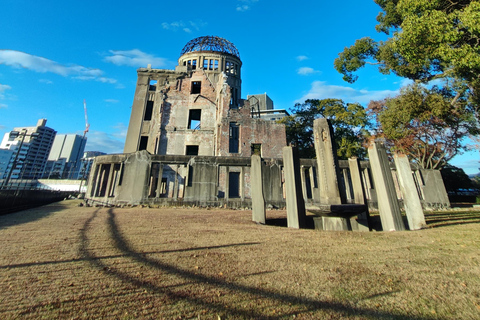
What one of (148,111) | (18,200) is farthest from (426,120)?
(148,111)

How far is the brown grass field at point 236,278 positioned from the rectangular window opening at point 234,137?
19399 mm

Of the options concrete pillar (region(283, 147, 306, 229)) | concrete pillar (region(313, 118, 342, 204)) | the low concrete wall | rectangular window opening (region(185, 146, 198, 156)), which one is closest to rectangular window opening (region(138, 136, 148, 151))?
rectangular window opening (region(185, 146, 198, 156))

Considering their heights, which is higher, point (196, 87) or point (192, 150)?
point (196, 87)

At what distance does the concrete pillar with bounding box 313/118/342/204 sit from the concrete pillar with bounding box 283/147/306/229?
2.37 ft

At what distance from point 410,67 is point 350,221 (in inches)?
432

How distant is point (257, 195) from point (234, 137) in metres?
16.7

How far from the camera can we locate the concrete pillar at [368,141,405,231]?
691 cm

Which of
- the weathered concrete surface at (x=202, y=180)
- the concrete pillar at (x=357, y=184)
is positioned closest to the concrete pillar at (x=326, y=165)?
the concrete pillar at (x=357, y=184)

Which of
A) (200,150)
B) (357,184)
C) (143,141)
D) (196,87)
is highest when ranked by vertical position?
(196,87)

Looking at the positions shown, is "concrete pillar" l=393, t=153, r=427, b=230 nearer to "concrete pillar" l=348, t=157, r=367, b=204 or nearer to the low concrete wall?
"concrete pillar" l=348, t=157, r=367, b=204

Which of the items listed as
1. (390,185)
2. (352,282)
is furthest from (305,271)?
(390,185)

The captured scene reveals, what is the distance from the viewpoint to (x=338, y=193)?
6969mm

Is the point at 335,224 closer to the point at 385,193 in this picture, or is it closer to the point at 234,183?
the point at 385,193

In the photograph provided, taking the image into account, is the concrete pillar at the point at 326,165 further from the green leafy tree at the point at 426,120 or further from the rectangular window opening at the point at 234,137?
the rectangular window opening at the point at 234,137
